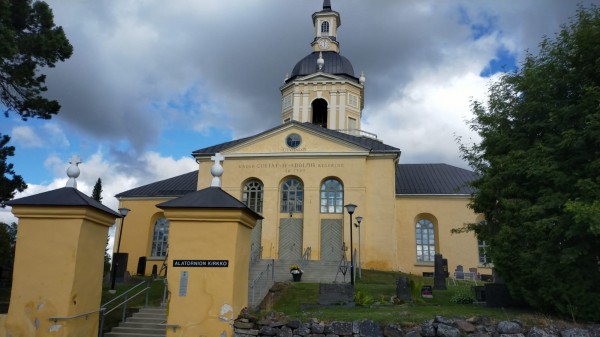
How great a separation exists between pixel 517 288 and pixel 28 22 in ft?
57.6

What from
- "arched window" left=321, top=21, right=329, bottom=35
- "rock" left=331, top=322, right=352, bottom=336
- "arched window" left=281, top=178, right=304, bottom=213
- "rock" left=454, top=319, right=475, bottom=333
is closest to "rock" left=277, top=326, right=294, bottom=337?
"rock" left=331, top=322, right=352, bottom=336

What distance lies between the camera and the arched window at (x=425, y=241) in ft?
103

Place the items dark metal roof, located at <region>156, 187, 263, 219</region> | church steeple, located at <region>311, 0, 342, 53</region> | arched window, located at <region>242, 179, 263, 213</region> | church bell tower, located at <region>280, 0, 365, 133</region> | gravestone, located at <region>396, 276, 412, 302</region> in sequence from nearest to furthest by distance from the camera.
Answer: dark metal roof, located at <region>156, 187, 263, 219</region>, gravestone, located at <region>396, 276, 412, 302</region>, arched window, located at <region>242, 179, 263, 213</region>, church bell tower, located at <region>280, 0, 365, 133</region>, church steeple, located at <region>311, 0, 342, 53</region>

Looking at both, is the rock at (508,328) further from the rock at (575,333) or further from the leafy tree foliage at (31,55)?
the leafy tree foliage at (31,55)

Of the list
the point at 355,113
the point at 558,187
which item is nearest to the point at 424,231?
the point at 355,113

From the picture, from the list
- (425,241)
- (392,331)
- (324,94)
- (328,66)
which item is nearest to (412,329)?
(392,331)

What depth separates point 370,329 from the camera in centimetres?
1020

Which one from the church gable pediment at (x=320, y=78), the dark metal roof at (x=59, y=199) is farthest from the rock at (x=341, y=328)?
the church gable pediment at (x=320, y=78)

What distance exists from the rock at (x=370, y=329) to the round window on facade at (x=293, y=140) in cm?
2063

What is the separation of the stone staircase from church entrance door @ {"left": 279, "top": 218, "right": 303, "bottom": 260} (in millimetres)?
15630

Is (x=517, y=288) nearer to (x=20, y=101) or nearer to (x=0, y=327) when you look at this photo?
(x=0, y=327)

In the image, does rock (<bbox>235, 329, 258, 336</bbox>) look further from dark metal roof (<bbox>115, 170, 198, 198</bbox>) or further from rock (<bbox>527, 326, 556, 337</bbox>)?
dark metal roof (<bbox>115, 170, 198, 198</bbox>)

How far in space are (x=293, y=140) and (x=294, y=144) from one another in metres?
0.26

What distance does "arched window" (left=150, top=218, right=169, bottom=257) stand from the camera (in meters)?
33.3
